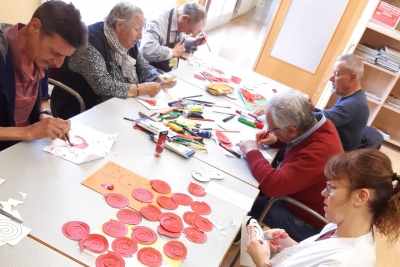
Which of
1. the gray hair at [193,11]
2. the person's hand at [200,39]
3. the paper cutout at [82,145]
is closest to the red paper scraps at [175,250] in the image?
the paper cutout at [82,145]

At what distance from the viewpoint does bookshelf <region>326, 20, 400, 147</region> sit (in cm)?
441

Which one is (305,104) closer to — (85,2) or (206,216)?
(206,216)

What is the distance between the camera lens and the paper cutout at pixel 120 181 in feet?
4.41

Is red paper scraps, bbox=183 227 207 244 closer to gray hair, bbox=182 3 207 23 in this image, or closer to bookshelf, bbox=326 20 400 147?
gray hair, bbox=182 3 207 23

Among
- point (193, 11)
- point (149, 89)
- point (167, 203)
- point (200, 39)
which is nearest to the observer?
point (167, 203)

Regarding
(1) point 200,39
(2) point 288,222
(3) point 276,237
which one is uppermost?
(1) point 200,39

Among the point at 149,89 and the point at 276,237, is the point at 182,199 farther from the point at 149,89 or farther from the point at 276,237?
the point at 149,89

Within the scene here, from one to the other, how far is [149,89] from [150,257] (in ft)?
4.35

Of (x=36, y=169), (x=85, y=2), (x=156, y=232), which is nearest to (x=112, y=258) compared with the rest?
(x=156, y=232)

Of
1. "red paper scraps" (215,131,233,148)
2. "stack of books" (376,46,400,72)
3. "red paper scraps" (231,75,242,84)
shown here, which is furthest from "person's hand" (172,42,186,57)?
"stack of books" (376,46,400,72)

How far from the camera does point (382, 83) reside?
4.70 m

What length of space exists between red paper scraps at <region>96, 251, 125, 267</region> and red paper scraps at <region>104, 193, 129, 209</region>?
0.74 feet

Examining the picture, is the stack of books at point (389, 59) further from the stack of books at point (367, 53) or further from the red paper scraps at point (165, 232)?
the red paper scraps at point (165, 232)

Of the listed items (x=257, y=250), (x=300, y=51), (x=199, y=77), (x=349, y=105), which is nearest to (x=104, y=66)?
(x=199, y=77)
